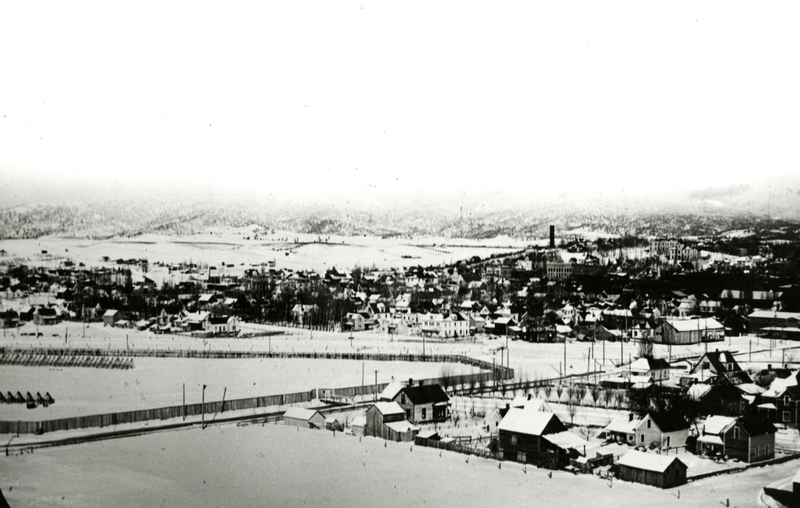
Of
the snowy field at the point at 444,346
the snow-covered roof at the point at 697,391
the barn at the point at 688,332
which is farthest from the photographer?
the barn at the point at 688,332

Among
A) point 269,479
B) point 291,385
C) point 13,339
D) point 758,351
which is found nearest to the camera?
point 269,479

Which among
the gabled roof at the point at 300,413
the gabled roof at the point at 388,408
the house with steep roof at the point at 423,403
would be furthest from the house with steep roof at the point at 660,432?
the gabled roof at the point at 300,413

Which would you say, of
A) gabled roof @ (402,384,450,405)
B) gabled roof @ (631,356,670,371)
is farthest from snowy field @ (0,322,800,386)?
gabled roof @ (402,384,450,405)

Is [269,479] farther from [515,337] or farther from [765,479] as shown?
[515,337]

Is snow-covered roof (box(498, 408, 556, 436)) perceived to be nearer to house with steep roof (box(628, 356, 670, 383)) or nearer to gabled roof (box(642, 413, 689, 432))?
gabled roof (box(642, 413, 689, 432))

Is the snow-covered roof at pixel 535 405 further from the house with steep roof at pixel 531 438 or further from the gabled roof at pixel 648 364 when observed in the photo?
the gabled roof at pixel 648 364

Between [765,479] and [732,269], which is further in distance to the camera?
[732,269]

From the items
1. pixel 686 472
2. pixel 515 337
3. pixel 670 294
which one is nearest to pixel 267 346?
pixel 515 337
